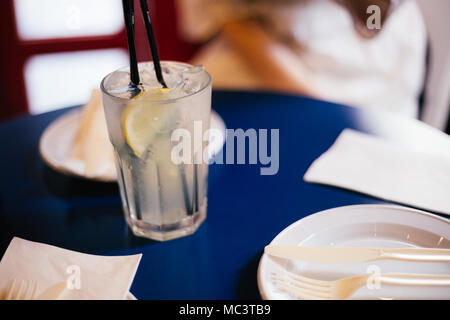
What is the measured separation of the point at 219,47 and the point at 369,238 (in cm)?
160

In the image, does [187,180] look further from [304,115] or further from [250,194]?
[304,115]

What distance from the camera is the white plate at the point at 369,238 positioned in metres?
0.54

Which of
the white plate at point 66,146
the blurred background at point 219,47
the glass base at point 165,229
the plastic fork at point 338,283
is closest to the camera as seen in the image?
the plastic fork at point 338,283

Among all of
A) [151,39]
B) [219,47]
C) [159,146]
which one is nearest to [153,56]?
[151,39]

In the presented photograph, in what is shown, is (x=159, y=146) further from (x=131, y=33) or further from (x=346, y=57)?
(x=346, y=57)

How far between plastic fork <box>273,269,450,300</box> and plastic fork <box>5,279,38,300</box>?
0.30 meters

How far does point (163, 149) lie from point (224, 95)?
535 mm

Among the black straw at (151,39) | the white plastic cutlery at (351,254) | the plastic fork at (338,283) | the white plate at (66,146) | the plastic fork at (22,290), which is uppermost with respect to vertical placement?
the black straw at (151,39)

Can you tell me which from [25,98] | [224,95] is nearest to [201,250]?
[224,95]

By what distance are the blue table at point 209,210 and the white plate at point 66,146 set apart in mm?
38

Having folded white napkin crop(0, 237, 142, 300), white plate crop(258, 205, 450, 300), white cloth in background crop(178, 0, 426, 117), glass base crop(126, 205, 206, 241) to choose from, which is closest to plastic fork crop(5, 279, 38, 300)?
folded white napkin crop(0, 237, 142, 300)

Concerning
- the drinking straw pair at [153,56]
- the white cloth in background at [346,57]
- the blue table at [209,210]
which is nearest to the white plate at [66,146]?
the blue table at [209,210]

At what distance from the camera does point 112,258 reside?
61 cm

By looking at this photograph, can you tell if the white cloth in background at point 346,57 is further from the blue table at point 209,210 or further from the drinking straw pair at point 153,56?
the drinking straw pair at point 153,56
